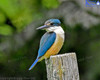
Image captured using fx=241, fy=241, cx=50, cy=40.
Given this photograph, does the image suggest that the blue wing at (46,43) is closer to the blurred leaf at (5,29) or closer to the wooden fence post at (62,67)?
the wooden fence post at (62,67)

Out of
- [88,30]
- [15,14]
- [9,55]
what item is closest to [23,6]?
[15,14]

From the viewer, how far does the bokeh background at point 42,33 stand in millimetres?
4875

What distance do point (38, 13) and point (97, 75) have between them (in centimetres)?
175

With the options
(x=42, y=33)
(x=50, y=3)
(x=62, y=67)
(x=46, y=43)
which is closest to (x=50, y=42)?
(x=46, y=43)

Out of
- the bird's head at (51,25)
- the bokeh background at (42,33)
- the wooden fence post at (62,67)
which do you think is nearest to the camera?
the wooden fence post at (62,67)

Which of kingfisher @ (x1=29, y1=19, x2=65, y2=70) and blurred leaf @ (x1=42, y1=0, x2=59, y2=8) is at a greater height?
blurred leaf @ (x1=42, y1=0, x2=59, y2=8)

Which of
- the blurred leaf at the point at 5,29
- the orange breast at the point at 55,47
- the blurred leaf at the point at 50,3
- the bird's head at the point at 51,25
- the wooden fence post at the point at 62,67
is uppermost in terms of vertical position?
the blurred leaf at the point at 50,3

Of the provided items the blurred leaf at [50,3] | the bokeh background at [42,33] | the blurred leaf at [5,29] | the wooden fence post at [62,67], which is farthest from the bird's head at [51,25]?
the bokeh background at [42,33]

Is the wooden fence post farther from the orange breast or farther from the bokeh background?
the bokeh background

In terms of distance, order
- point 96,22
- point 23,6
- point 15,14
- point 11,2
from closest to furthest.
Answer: point 11,2 → point 15,14 → point 23,6 → point 96,22

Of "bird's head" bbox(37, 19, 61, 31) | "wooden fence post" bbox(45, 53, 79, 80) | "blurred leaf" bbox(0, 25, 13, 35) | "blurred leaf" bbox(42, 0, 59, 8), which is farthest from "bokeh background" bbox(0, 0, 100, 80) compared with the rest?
"wooden fence post" bbox(45, 53, 79, 80)

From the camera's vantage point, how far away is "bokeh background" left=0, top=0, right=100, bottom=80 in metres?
4.88

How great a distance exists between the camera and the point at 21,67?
4945 millimetres

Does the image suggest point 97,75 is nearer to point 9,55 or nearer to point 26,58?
point 26,58
